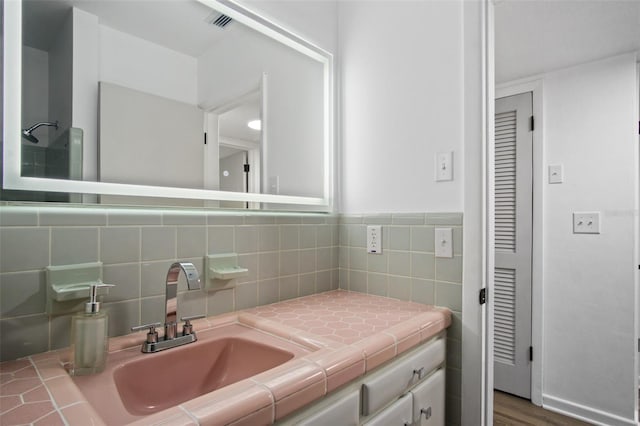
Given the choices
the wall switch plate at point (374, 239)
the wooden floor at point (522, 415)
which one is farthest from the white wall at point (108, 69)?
the wooden floor at point (522, 415)

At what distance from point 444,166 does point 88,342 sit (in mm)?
1261

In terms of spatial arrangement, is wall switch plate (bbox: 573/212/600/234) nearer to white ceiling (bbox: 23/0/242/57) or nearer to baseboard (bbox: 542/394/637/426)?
baseboard (bbox: 542/394/637/426)

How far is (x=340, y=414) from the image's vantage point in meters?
0.79

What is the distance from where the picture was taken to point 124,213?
3.14ft

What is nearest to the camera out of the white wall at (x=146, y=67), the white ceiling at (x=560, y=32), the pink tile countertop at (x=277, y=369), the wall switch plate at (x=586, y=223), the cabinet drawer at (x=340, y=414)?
the pink tile countertop at (x=277, y=369)

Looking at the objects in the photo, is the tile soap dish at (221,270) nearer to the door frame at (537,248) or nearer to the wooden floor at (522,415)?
the wooden floor at (522,415)

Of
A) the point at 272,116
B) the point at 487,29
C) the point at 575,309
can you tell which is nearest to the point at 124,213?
the point at 272,116

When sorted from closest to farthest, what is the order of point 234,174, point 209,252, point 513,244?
point 209,252 < point 234,174 < point 513,244

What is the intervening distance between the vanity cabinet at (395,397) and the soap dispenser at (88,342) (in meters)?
0.45

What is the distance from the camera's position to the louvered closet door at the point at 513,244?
2279 millimetres

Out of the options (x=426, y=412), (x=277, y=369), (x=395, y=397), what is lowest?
(x=426, y=412)

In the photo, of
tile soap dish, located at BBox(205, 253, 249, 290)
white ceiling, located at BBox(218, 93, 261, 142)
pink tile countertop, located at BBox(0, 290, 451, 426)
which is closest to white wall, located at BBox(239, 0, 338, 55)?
white ceiling, located at BBox(218, 93, 261, 142)

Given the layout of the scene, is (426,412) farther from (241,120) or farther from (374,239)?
(241,120)

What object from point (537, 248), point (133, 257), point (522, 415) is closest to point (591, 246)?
point (537, 248)
